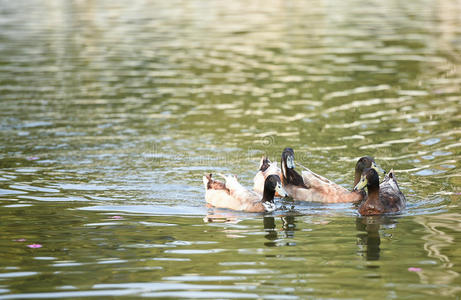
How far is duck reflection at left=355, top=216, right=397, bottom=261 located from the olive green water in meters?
0.03

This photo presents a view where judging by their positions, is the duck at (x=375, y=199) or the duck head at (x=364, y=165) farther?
the duck head at (x=364, y=165)

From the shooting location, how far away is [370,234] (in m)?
12.3

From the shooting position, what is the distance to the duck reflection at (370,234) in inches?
443

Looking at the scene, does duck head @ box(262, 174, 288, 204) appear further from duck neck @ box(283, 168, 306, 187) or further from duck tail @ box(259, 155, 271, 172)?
duck tail @ box(259, 155, 271, 172)

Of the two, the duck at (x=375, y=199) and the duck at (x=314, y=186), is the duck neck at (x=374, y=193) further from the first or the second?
the duck at (x=314, y=186)

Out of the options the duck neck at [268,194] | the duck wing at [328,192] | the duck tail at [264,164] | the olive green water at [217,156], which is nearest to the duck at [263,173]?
the duck tail at [264,164]

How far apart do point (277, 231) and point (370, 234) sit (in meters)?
1.53

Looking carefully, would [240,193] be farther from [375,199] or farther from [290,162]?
[375,199]

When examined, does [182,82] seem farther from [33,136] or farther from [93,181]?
[93,181]

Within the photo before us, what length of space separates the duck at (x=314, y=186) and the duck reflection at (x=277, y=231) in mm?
1268

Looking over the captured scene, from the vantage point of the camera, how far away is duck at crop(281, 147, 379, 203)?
14516 millimetres

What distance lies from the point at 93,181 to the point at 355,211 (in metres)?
5.59

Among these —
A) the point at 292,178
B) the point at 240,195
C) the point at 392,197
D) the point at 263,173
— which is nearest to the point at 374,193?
the point at 392,197

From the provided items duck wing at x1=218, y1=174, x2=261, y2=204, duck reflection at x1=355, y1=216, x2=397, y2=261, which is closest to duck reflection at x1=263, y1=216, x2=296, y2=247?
duck wing at x1=218, y1=174, x2=261, y2=204
